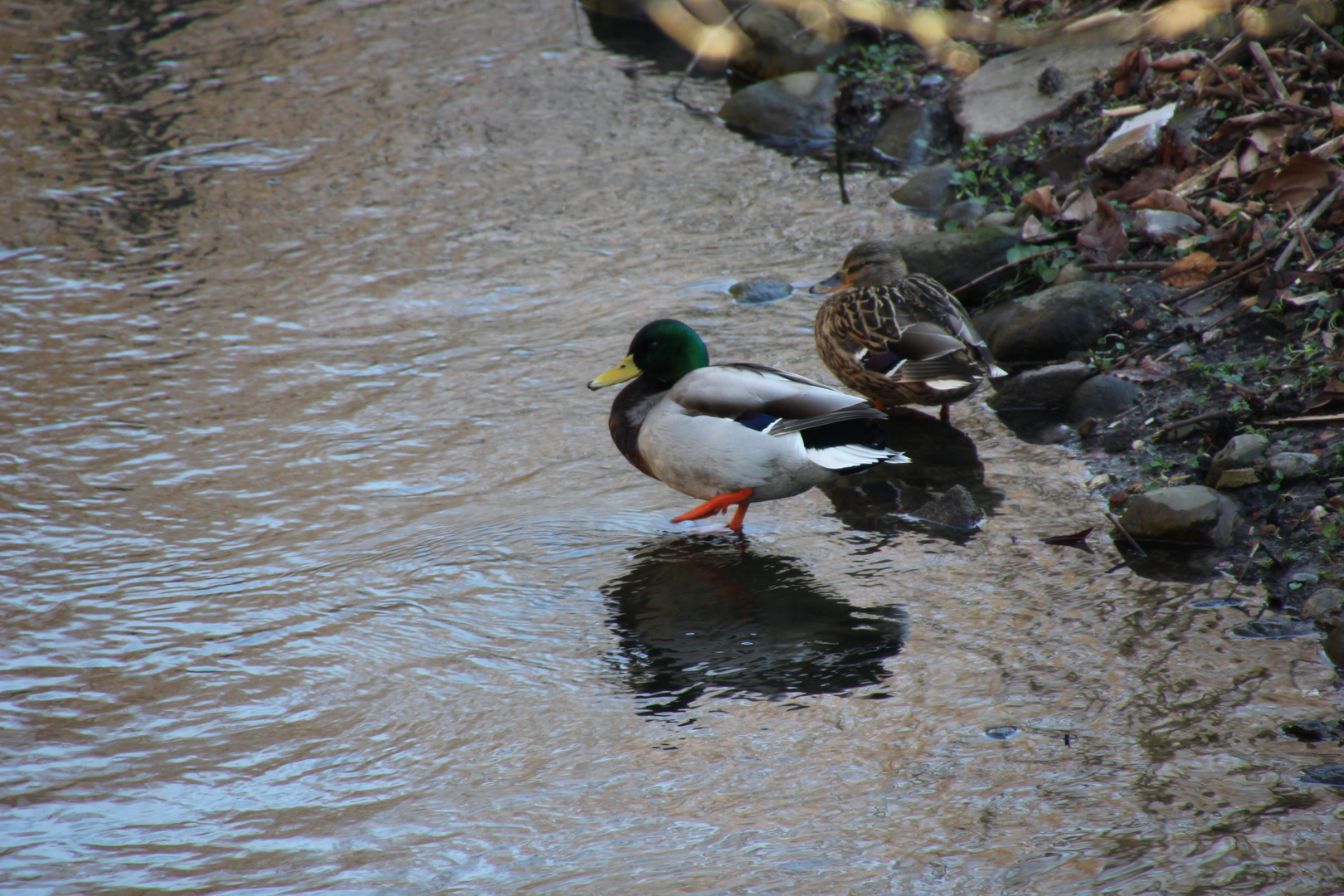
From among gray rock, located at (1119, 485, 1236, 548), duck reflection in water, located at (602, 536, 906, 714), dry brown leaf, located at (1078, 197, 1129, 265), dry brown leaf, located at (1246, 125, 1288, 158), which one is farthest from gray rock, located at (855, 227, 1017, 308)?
duck reflection in water, located at (602, 536, 906, 714)

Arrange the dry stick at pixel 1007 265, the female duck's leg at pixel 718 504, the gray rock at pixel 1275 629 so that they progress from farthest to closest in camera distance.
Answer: the dry stick at pixel 1007 265 → the female duck's leg at pixel 718 504 → the gray rock at pixel 1275 629

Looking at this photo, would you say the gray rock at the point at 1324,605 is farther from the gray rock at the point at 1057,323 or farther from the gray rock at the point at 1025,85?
the gray rock at the point at 1025,85

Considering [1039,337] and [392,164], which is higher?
[392,164]

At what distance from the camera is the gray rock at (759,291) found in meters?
5.93

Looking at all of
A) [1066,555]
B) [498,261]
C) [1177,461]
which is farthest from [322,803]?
[498,261]

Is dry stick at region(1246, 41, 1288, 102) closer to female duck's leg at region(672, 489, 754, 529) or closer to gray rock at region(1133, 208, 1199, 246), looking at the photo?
gray rock at region(1133, 208, 1199, 246)

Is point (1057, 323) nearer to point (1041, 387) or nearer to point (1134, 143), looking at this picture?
point (1041, 387)

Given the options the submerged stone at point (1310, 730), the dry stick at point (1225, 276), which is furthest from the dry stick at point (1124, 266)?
the submerged stone at point (1310, 730)

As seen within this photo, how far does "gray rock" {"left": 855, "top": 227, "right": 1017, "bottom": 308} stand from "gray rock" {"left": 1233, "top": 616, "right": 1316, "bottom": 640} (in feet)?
8.55

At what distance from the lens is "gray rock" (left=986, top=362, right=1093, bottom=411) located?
4707 millimetres

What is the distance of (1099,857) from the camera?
255cm

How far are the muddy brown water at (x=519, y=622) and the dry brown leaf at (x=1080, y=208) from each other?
1.20 m

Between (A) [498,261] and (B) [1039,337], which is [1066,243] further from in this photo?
A: (A) [498,261]

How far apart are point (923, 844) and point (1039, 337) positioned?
2874 mm
